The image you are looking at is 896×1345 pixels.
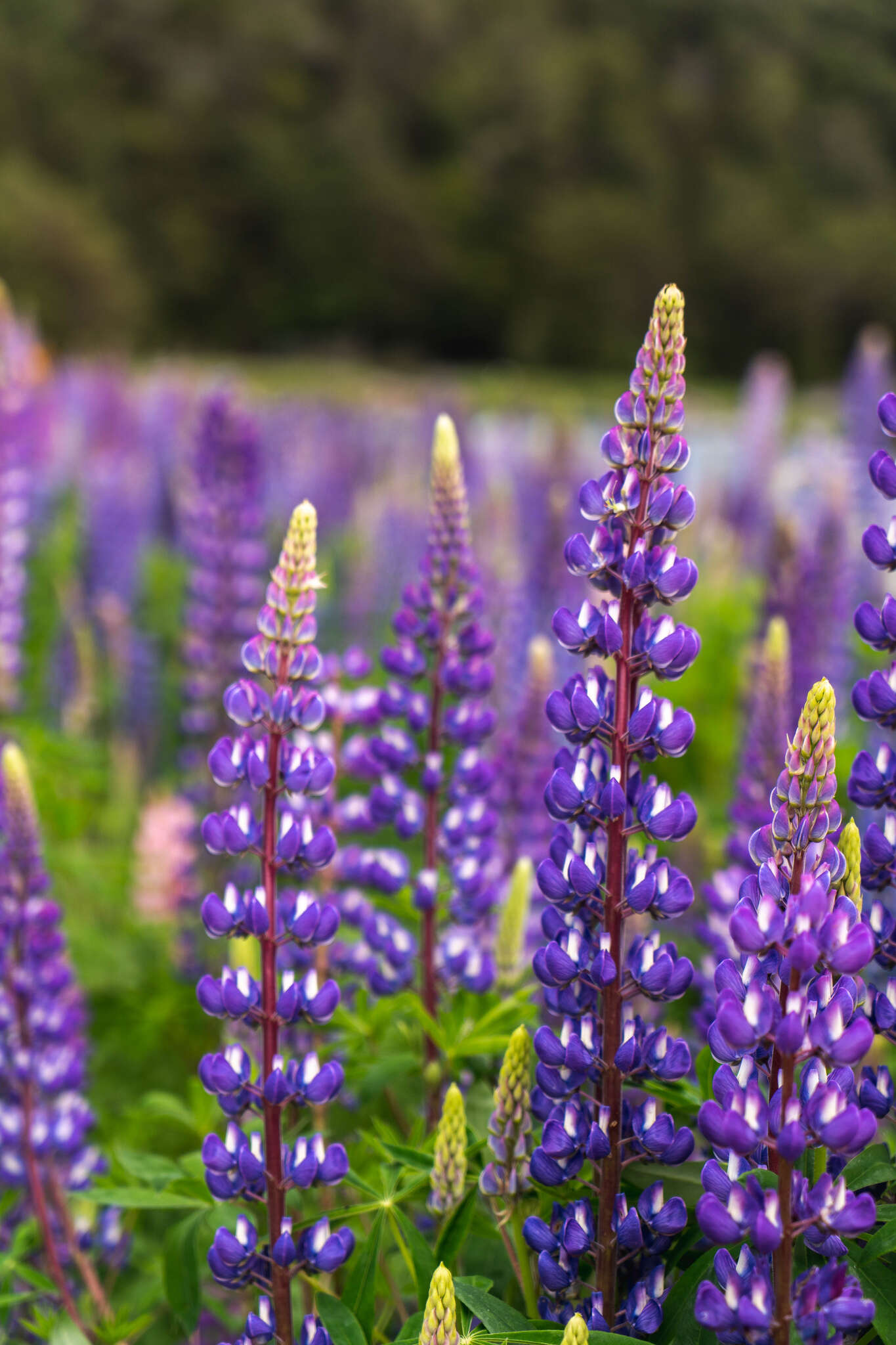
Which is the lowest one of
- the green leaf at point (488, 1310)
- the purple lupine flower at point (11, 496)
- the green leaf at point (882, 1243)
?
the green leaf at point (488, 1310)

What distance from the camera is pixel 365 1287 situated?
4.68 feet

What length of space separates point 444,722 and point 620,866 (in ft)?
2.56

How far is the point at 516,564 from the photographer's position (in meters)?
5.23

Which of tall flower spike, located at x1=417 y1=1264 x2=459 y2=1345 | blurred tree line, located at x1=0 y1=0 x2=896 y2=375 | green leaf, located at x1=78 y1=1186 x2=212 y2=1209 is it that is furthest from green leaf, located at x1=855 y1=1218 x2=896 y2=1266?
blurred tree line, located at x1=0 y1=0 x2=896 y2=375

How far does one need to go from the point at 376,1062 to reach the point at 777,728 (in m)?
1.07

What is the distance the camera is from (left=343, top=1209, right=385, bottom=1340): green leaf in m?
1.42

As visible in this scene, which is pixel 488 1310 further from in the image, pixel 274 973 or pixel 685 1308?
pixel 274 973

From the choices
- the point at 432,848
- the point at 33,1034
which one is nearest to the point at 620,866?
the point at 432,848

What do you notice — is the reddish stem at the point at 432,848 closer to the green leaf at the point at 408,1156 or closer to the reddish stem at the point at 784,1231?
the green leaf at the point at 408,1156

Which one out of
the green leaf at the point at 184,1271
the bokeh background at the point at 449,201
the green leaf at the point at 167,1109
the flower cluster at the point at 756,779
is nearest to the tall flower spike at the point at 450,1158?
the green leaf at the point at 184,1271

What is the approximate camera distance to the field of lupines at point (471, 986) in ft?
3.92

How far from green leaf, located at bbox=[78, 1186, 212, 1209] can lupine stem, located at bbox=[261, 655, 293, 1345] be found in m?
0.22

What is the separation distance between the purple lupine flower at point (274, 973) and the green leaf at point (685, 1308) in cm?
35

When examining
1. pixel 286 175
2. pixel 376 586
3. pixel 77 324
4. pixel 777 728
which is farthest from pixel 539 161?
pixel 777 728
